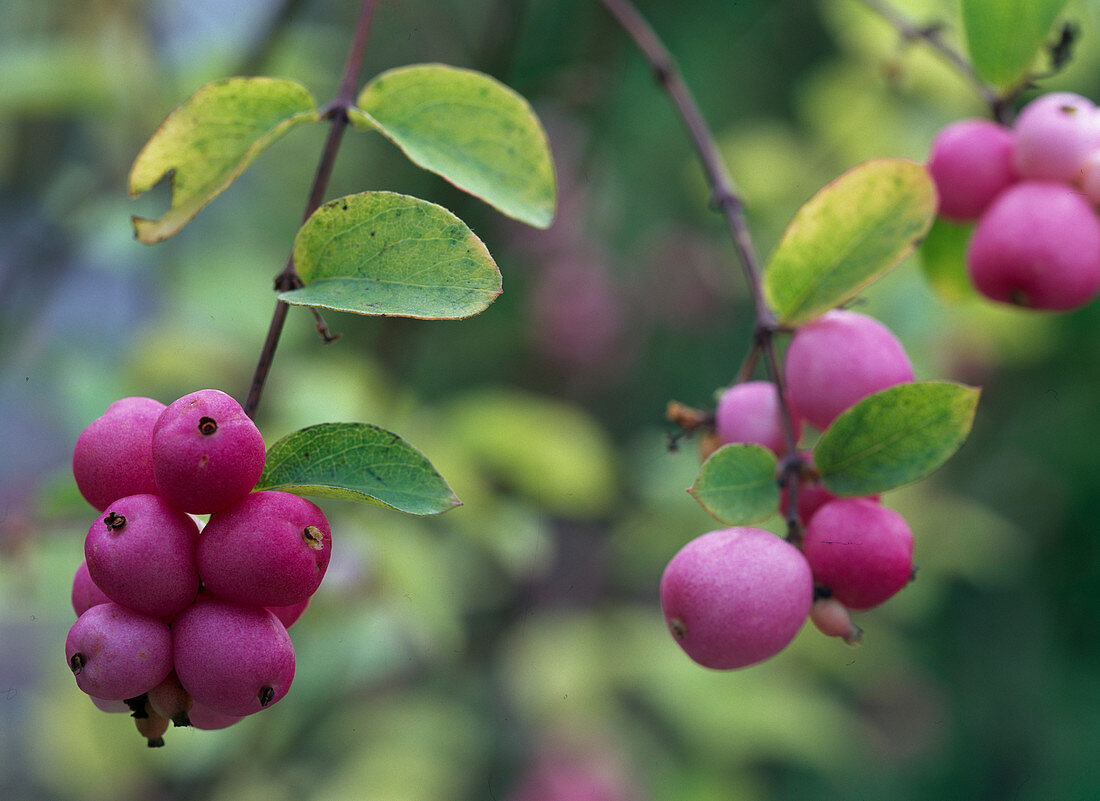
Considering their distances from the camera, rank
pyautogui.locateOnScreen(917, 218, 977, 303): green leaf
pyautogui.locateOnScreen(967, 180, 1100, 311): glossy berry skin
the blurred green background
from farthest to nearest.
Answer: the blurred green background
pyautogui.locateOnScreen(917, 218, 977, 303): green leaf
pyautogui.locateOnScreen(967, 180, 1100, 311): glossy berry skin

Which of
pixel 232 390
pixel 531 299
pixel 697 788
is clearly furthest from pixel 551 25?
pixel 697 788

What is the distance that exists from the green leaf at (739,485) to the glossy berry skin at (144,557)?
0.75 ft

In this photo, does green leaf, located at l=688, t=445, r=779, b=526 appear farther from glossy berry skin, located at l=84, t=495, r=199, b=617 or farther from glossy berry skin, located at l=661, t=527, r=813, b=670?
glossy berry skin, located at l=84, t=495, r=199, b=617

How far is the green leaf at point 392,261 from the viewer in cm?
40

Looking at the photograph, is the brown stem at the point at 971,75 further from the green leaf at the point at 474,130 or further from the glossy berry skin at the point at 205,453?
the glossy berry skin at the point at 205,453

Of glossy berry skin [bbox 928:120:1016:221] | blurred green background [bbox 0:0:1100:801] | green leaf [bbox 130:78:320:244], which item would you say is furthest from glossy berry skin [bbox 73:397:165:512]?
glossy berry skin [bbox 928:120:1016:221]

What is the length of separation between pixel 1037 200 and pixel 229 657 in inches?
20.7

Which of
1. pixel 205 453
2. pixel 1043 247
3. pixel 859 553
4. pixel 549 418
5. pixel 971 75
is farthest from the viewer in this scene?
pixel 549 418

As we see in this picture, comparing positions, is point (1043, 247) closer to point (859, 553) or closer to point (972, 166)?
point (972, 166)

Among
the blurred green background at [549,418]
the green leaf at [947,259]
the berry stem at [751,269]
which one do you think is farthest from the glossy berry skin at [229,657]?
the green leaf at [947,259]

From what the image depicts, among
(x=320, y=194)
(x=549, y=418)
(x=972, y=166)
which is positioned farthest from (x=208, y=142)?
(x=549, y=418)

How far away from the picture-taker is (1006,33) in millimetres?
646

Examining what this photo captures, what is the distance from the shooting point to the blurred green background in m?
1.12

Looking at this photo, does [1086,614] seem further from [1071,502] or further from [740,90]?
[740,90]
